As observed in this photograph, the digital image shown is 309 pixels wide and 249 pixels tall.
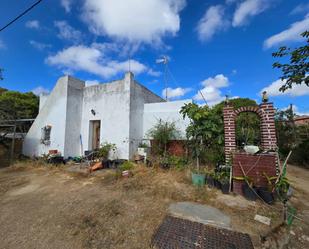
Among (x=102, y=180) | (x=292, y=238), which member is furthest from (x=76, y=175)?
(x=292, y=238)

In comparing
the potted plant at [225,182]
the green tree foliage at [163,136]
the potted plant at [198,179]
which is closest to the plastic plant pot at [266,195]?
the potted plant at [225,182]

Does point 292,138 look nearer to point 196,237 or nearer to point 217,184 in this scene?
point 217,184

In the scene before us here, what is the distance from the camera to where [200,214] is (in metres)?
3.38

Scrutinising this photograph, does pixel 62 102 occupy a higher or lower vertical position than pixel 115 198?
higher

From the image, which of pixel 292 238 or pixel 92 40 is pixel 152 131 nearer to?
pixel 92 40

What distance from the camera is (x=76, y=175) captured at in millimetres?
6336

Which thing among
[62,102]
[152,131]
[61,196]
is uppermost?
[62,102]

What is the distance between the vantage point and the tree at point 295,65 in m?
4.52

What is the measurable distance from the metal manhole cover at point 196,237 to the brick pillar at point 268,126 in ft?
9.50

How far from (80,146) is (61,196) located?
5.20 meters

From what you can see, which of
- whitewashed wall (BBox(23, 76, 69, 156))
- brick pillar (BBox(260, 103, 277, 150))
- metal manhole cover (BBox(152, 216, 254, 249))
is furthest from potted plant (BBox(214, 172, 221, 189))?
whitewashed wall (BBox(23, 76, 69, 156))

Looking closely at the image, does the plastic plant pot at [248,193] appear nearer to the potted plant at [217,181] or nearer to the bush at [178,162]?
the potted plant at [217,181]

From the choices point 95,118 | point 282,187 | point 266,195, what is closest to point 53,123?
point 95,118

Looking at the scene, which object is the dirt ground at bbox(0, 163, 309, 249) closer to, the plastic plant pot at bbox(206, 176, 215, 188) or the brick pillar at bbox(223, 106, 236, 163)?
the plastic plant pot at bbox(206, 176, 215, 188)
